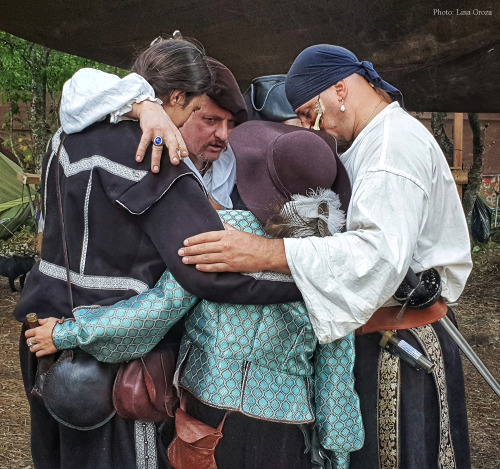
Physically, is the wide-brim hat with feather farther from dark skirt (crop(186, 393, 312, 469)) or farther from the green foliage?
the green foliage

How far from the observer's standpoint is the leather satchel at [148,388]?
6.05 feet

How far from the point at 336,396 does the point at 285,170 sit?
2.10 ft

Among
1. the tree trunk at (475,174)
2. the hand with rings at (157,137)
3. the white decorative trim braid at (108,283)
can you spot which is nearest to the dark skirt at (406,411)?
the white decorative trim braid at (108,283)

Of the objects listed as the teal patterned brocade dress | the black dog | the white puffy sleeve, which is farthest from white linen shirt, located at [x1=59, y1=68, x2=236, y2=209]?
the black dog

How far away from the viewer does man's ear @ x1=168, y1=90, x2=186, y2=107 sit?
205 centimetres

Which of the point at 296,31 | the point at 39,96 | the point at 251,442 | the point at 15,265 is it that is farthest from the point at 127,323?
the point at 39,96

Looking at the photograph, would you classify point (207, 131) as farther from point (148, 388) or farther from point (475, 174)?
point (475, 174)

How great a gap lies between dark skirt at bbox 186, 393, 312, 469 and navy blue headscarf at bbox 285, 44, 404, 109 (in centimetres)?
99

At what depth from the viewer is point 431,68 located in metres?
3.95

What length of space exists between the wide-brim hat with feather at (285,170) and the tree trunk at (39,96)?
6.41 meters

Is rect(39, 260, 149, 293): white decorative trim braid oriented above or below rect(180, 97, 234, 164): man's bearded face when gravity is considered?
below

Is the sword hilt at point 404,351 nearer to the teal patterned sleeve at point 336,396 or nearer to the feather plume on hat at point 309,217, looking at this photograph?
the teal patterned sleeve at point 336,396

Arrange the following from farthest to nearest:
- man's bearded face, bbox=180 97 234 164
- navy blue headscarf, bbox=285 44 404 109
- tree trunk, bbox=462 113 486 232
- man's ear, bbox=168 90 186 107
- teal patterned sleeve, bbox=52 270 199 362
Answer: tree trunk, bbox=462 113 486 232
man's bearded face, bbox=180 97 234 164
navy blue headscarf, bbox=285 44 404 109
man's ear, bbox=168 90 186 107
teal patterned sleeve, bbox=52 270 199 362

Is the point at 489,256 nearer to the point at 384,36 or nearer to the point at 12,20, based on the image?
the point at 384,36
